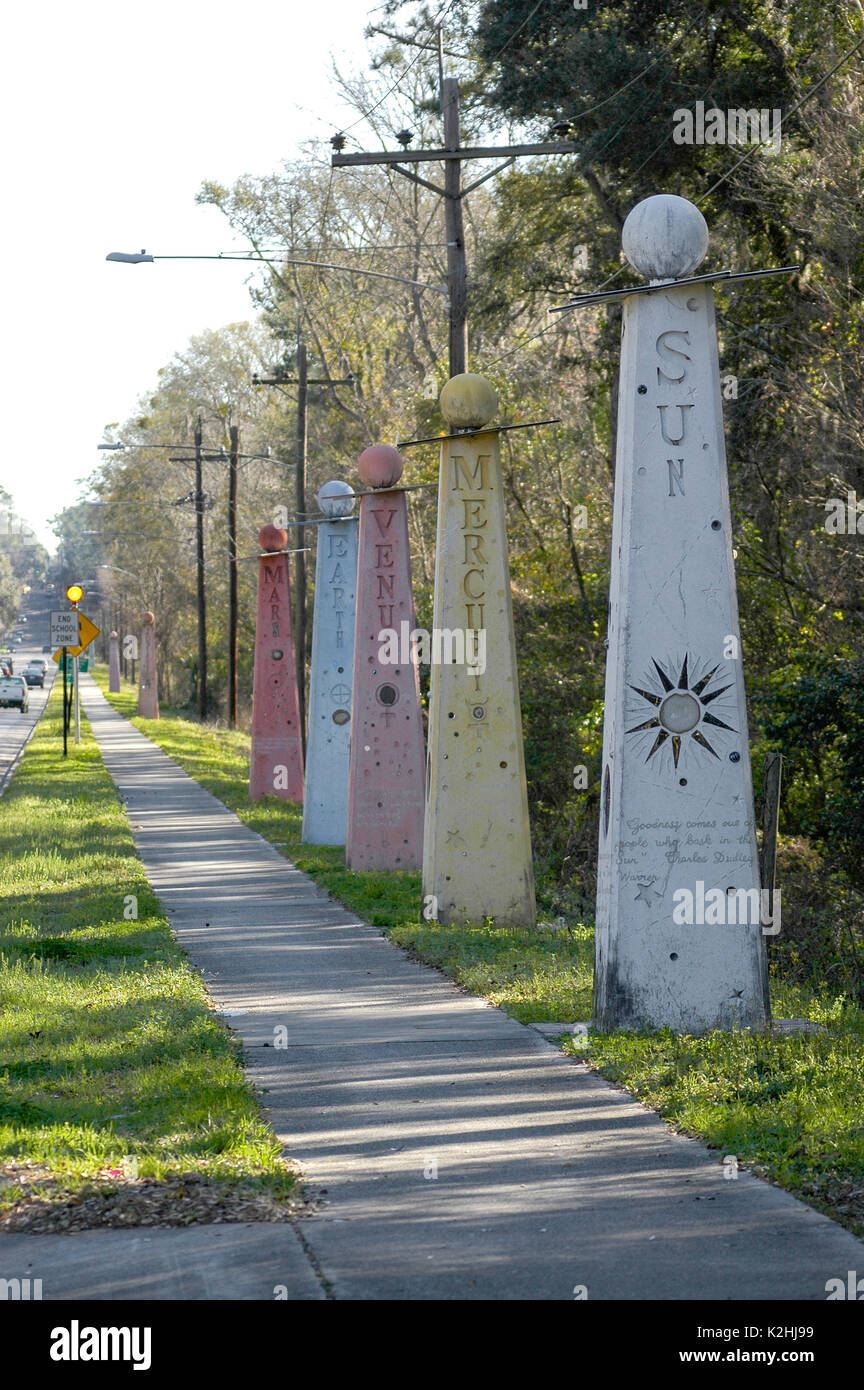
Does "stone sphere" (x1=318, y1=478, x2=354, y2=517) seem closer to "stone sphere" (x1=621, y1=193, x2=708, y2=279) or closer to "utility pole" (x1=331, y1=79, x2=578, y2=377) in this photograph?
"utility pole" (x1=331, y1=79, x2=578, y2=377)

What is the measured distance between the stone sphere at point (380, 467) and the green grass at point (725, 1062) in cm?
488

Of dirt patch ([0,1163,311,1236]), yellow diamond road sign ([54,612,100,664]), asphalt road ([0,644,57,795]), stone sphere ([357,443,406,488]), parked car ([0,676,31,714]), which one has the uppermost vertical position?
stone sphere ([357,443,406,488])

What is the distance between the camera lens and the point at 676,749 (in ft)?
28.9

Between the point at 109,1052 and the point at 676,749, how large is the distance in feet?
11.3

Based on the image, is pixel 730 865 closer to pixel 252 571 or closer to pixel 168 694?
pixel 252 571

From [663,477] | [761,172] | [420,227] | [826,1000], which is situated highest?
[420,227]

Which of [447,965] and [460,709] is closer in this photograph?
[447,965]

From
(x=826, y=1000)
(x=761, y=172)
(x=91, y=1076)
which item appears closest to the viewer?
(x=91, y=1076)

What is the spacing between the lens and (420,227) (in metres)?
39.5

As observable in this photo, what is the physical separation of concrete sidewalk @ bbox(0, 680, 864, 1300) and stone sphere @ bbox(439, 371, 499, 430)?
501 centimetres

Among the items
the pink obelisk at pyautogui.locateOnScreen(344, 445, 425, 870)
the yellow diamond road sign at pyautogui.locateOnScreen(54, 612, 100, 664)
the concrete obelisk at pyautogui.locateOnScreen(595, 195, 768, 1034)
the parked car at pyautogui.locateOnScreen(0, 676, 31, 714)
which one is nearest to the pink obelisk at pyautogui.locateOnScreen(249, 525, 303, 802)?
the pink obelisk at pyautogui.locateOnScreen(344, 445, 425, 870)

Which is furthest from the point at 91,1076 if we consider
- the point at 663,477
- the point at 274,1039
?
the point at 663,477

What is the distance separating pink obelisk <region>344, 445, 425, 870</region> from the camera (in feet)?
54.5
